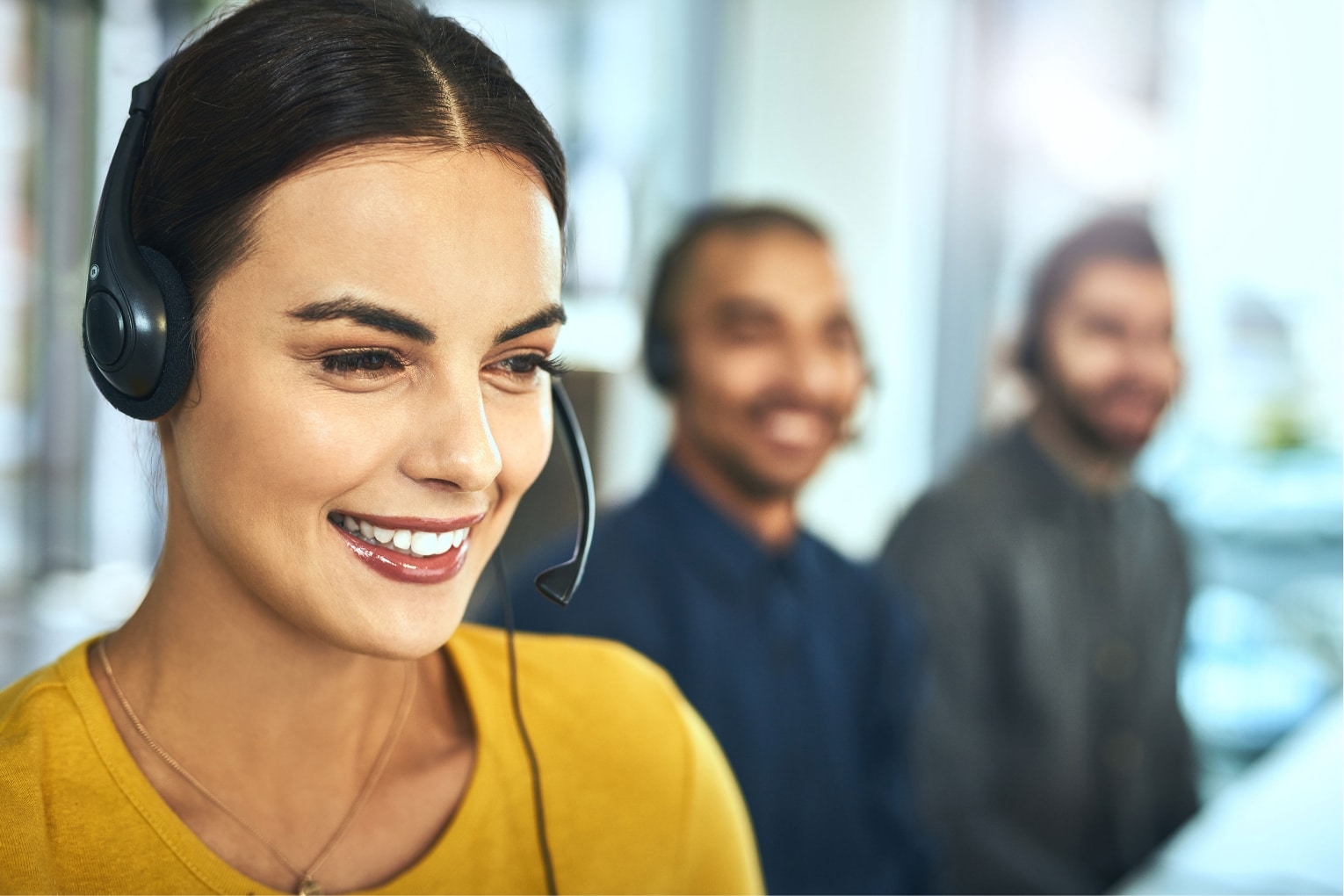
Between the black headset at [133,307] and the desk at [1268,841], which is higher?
the black headset at [133,307]

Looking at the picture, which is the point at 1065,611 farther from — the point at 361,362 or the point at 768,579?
the point at 361,362

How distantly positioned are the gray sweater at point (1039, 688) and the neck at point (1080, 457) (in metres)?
0.03

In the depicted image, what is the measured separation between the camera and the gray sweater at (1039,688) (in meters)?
2.08

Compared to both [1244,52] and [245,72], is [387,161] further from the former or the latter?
[1244,52]

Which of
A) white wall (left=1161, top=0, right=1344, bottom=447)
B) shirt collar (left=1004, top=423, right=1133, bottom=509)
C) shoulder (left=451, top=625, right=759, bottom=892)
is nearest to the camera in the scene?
shoulder (left=451, top=625, right=759, bottom=892)

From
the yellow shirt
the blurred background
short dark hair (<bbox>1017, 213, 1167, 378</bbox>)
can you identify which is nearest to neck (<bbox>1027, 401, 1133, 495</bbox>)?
short dark hair (<bbox>1017, 213, 1167, 378</bbox>)

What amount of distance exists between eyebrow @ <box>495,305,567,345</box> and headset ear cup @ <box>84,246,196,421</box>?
0.61 feet

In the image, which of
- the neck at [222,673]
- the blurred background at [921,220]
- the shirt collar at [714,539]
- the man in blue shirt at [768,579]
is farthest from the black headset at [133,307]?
the blurred background at [921,220]

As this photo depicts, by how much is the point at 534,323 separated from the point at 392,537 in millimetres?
159

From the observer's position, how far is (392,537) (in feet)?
2.41

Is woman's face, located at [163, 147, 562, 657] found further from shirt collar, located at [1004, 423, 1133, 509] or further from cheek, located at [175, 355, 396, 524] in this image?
shirt collar, located at [1004, 423, 1133, 509]

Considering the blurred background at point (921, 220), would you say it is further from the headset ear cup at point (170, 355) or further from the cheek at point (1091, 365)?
the headset ear cup at point (170, 355)

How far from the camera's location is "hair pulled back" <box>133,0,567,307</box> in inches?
27.5

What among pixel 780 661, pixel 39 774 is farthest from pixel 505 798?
pixel 780 661
